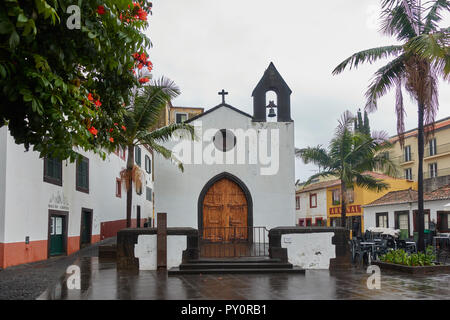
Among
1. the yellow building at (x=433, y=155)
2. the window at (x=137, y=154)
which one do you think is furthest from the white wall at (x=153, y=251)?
the yellow building at (x=433, y=155)

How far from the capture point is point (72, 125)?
6102 millimetres

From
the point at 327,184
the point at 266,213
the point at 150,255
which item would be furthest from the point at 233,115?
the point at 327,184

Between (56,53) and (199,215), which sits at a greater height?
(56,53)

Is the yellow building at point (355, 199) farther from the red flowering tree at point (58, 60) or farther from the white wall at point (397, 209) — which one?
the red flowering tree at point (58, 60)

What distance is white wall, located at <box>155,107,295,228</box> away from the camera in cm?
1655

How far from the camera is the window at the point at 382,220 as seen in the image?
29000 mm

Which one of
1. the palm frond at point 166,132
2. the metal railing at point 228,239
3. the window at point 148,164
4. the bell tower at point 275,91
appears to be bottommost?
the metal railing at point 228,239

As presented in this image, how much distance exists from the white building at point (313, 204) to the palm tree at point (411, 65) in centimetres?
2396

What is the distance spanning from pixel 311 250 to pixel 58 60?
8.54m

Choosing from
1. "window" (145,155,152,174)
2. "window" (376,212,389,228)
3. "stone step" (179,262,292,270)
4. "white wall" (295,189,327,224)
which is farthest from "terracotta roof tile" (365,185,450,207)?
"window" (145,155,152,174)

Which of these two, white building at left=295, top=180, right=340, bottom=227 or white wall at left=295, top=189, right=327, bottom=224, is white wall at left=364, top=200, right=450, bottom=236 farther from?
white wall at left=295, top=189, right=327, bottom=224

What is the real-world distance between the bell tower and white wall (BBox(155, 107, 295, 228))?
33 cm

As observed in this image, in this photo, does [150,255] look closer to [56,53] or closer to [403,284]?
[403,284]

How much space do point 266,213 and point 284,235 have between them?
466 centimetres
